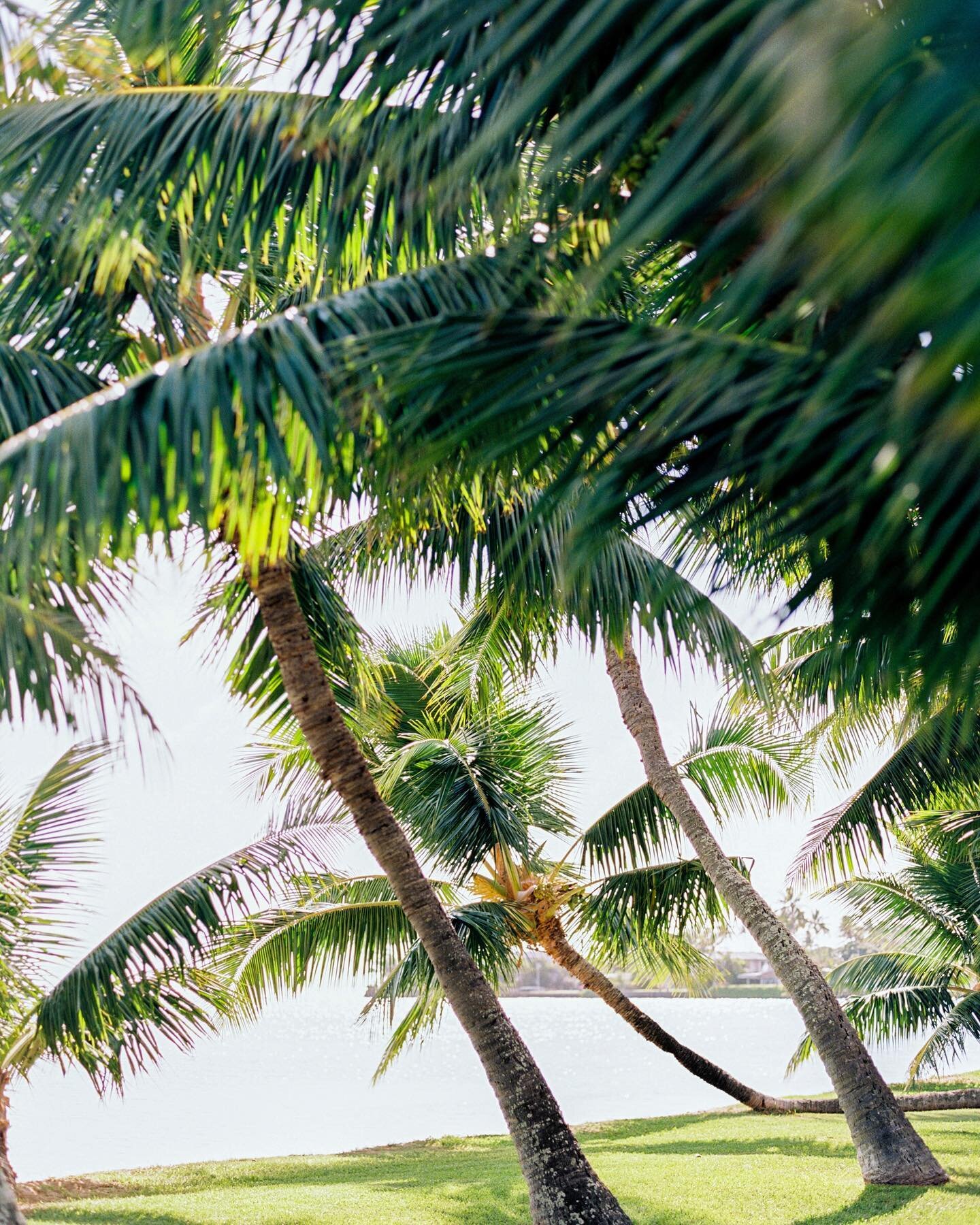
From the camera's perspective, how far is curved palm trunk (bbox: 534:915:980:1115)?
1002 cm

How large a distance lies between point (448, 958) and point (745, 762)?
4729 mm

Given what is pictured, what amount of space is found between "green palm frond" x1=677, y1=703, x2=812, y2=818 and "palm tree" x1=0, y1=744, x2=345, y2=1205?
12.1 feet

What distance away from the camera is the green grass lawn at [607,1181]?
6484mm

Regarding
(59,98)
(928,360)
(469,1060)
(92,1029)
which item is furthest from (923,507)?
(469,1060)

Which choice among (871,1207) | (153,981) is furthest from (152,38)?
(153,981)

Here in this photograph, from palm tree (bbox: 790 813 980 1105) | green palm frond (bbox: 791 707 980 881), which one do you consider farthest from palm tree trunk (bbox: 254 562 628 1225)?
palm tree (bbox: 790 813 980 1105)

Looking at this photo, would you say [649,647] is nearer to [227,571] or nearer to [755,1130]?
[227,571]

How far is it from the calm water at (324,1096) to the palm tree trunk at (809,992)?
323 cm

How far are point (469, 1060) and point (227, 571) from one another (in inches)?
1154

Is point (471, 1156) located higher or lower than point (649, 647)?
lower

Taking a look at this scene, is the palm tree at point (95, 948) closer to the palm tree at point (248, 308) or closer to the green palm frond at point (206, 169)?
the palm tree at point (248, 308)

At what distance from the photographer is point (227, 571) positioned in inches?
247

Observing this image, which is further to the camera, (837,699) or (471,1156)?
(471,1156)

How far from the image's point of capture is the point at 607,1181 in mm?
7859
